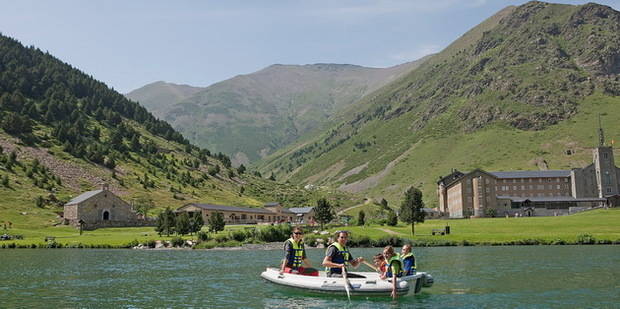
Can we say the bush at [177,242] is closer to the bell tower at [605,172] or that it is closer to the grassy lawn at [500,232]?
the grassy lawn at [500,232]

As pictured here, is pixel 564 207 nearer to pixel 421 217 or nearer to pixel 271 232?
pixel 421 217

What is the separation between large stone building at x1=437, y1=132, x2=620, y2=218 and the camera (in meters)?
164

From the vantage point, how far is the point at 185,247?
290 feet

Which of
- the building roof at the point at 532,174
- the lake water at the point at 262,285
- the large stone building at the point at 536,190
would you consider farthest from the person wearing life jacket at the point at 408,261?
the building roof at the point at 532,174

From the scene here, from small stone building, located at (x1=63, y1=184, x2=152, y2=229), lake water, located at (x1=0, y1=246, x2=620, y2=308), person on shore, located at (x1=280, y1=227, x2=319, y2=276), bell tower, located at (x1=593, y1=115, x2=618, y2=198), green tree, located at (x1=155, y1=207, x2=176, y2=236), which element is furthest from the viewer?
bell tower, located at (x1=593, y1=115, x2=618, y2=198)

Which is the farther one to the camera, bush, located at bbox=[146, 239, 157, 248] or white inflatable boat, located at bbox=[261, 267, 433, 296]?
bush, located at bbox=[146, 239, 157, 248]

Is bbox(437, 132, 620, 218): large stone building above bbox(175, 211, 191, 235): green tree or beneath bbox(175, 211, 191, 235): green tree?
above

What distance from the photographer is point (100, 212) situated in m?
137

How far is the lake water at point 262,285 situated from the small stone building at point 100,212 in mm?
73604

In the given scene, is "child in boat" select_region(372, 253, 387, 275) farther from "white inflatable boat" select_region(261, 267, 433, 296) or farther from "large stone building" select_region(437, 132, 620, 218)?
"large stone building" select_region(437, 132, 620, 218)

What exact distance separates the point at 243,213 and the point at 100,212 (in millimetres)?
45083

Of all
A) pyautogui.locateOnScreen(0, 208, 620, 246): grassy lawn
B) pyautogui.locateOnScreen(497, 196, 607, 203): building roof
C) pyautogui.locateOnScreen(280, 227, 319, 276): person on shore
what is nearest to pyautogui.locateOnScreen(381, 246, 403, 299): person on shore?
pyautogui.locateOnScreen(280, 227, 319, 276): person on shore

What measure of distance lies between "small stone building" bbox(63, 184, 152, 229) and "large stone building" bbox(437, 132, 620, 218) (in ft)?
331

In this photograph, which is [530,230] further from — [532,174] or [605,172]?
[605,172]
